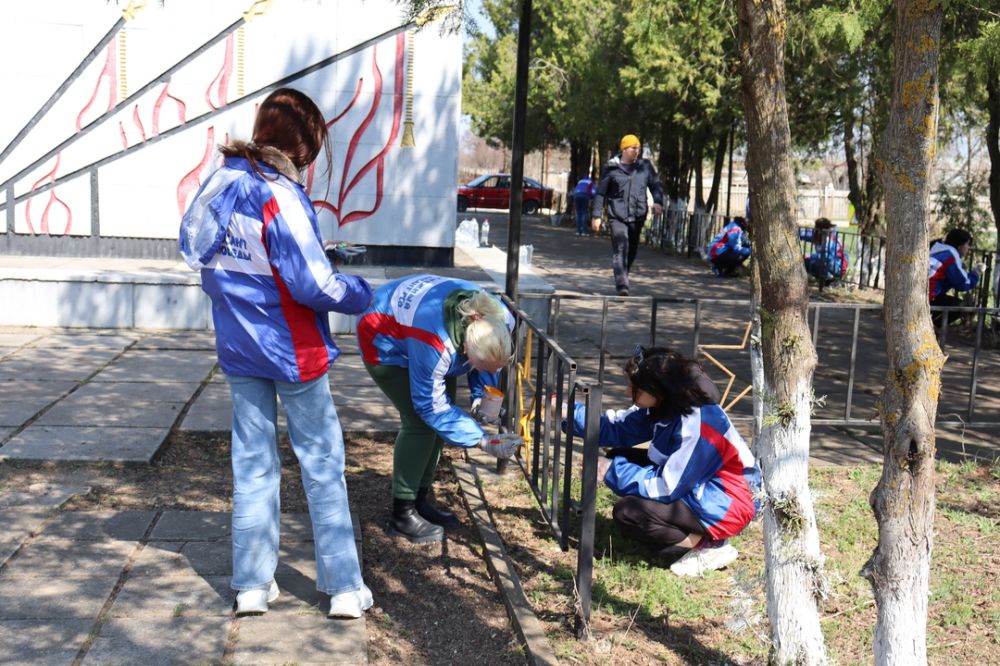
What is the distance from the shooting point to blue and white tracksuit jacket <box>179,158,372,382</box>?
145 inches

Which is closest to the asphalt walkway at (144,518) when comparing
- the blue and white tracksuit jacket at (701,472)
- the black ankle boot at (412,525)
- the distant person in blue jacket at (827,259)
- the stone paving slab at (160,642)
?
the stone paving slab at (160,642)

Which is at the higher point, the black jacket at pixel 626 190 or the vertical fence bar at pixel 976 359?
the black jacket at pixel 626 190

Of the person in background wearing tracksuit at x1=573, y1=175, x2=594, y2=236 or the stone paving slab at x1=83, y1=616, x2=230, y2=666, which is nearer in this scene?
the stone paving slab at x1=83, y1=616, x2=230, y2=666

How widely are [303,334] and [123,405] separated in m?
3.63

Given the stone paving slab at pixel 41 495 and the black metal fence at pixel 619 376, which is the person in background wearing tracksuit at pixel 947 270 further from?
the stone paving slab at pixel 41 495

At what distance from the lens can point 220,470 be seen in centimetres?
582

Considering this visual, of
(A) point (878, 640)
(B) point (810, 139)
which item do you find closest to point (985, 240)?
(B) point (810, 139)

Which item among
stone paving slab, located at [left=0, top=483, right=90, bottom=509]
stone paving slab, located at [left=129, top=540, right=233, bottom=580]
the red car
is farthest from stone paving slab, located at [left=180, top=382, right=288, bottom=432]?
the red car

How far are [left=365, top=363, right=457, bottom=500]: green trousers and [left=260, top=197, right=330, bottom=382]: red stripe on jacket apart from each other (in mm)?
869

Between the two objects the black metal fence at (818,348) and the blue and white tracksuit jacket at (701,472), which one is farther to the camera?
the black metal fence at (818,348)

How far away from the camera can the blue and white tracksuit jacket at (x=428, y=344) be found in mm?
4359

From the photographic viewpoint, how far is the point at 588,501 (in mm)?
3932

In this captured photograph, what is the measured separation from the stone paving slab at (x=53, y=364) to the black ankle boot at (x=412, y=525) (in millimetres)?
3688

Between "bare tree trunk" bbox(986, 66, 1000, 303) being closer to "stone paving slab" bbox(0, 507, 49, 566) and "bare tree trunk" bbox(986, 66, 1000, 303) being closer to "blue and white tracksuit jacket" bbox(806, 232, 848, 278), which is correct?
"blue and white tracksuit jacket" bbox(806, 232, 848, 278)
